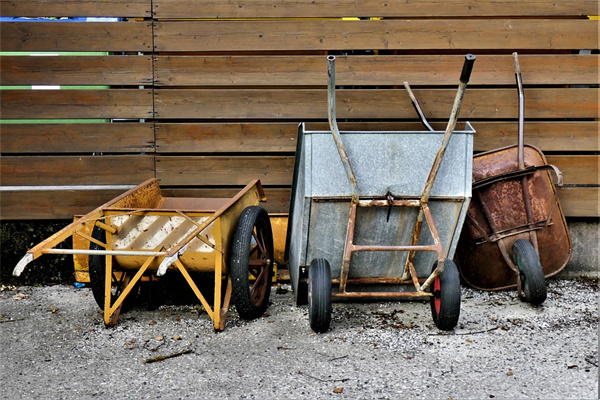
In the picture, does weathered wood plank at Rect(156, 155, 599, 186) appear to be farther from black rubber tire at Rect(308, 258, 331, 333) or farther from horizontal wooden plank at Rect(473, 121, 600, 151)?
black rubber tire at Rect(308, 258, 331, 333)

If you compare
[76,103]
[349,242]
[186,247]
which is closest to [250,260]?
[186,247]

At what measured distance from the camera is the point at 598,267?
197 inches

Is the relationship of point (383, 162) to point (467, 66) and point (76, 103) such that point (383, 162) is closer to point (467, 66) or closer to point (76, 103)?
point (467, 66)

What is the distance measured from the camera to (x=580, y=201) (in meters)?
4.98

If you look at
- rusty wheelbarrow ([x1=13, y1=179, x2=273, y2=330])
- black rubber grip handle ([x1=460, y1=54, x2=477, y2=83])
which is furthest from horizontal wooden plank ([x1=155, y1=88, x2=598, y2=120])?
black rubber grip handle ([x1=460, y1=54, x2=477, y2=83])

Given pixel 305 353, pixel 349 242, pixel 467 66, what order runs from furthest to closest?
→ pixel 349 242 < pixel 305 353 < pixel 467 66

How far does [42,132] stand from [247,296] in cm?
225

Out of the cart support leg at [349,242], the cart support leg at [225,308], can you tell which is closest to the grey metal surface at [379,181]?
the cart support leg at [349,242]

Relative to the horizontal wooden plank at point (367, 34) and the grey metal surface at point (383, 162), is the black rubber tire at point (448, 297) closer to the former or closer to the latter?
the grey metal surface at point (383, 162)

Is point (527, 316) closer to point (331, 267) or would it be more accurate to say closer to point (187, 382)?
point (331, 267)

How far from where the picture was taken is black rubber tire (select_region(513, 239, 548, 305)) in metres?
4.03

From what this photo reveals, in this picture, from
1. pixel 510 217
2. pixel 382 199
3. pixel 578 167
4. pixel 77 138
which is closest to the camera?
pixel 382 199

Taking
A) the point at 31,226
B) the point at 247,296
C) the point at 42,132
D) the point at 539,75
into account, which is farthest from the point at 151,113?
the point at 539,75

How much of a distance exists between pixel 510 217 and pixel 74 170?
10.7ft
